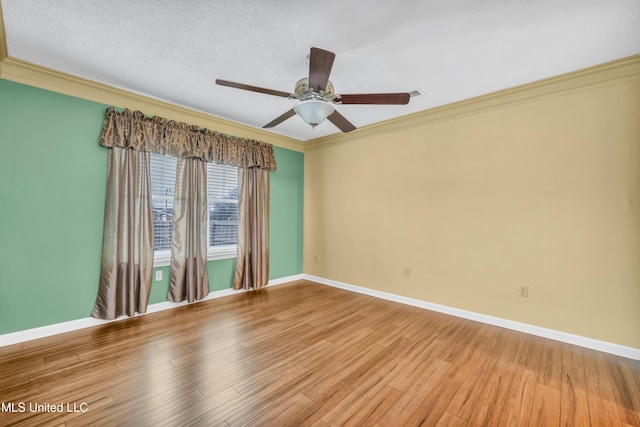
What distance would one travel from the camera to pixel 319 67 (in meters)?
1.84

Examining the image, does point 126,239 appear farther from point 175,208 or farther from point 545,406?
point 545,406

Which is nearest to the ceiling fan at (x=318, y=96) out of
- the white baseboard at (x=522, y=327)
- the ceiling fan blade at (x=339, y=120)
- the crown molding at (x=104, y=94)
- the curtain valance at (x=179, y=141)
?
the ceiling fan blade at (x=339, y=120)

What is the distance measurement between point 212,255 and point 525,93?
437 centimetres

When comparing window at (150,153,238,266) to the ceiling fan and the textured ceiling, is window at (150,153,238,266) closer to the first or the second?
the textured ceiling

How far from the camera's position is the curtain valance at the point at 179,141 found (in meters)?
2.97

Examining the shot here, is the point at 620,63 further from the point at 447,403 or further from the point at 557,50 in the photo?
the point at 447,403

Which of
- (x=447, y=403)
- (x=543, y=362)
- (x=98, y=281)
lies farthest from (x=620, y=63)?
(x=98, y=281)

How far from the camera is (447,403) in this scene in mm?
1785

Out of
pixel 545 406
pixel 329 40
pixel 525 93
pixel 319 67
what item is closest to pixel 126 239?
pixel 319 67

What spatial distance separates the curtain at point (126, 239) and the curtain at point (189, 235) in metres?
0.33

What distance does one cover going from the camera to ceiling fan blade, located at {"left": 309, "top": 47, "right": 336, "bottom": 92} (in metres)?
1.69

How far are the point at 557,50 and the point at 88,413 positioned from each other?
435cm

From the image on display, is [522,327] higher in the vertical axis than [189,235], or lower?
lower

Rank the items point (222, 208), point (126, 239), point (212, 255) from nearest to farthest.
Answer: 1. point (126, 239)
2. point (212, 255)
3. point (222, 208)
